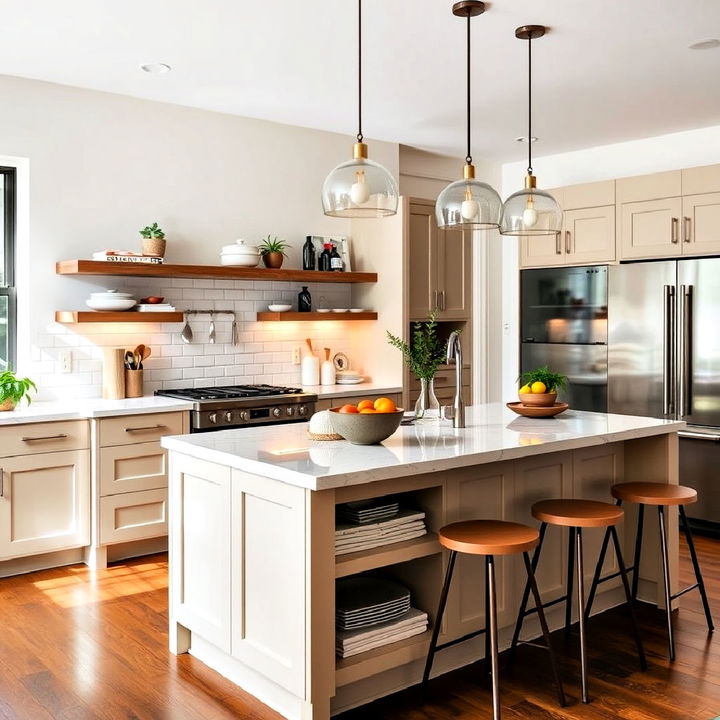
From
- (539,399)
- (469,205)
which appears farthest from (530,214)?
(539,399)

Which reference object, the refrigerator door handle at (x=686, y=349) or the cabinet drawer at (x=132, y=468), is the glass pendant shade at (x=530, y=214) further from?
the cabinet drawer at (x=132, y=468)

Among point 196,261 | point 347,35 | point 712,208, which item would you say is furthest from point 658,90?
point 196,261

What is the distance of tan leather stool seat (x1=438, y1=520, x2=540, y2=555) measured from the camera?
2.81 meters

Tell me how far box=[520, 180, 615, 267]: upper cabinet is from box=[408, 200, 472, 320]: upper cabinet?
1.82 feet

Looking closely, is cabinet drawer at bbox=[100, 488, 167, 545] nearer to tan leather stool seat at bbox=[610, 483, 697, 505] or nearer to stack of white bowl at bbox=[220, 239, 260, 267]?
stack of white bowl at bbox=[220, 239, 260, 267]

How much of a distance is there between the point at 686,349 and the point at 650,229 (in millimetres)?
912

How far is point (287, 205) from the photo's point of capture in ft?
20.2

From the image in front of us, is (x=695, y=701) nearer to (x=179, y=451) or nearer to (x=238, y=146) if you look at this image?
(x=179, y=451)

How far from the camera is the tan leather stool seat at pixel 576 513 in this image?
3209 mm

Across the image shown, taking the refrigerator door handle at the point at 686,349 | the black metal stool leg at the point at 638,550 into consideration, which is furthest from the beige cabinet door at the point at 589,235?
the black metal stool leg at the point at 638,550

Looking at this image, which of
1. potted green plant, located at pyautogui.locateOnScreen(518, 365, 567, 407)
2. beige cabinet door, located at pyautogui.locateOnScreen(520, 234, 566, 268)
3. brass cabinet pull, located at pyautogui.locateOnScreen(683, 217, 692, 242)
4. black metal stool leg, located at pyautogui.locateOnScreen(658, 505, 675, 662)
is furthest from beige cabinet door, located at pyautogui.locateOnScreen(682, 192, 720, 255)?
black metal stool leg, located at pyautogui.locateOnScreen(658, 505, 675, 662)

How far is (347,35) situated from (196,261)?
6.70ft

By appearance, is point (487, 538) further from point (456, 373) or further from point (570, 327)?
point (570, 327)

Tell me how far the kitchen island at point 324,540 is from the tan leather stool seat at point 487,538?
0.16m
